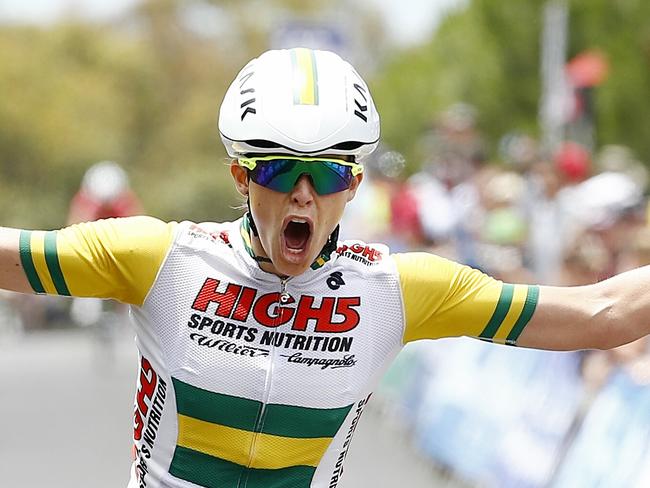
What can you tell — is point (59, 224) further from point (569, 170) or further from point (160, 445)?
point (160, 445)

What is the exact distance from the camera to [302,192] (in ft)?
11.6

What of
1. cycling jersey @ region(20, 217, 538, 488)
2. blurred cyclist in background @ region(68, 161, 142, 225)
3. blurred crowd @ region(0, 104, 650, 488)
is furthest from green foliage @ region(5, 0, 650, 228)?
cycling jersey @ region(20, 217, 538, 488)

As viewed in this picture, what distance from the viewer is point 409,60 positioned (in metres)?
53.8

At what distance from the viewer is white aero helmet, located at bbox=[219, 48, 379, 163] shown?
11.6 ft

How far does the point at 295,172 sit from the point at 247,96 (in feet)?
0.80

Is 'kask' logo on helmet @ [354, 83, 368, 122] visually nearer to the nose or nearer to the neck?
the nose

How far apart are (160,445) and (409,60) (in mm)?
→ 50660

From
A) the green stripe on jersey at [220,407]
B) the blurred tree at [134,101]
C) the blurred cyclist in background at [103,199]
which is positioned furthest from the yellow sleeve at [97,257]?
the blurred tree at [134,101]

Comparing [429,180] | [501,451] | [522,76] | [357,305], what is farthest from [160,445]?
[522,76]

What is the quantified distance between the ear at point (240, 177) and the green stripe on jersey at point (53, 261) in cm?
48

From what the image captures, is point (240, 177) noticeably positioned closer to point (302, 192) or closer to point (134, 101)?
point (302, 192)

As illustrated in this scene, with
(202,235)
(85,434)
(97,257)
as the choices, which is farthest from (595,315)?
(85,434)

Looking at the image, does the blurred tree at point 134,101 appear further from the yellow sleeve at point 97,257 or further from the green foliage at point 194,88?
the yellow sleeve at point 97,257

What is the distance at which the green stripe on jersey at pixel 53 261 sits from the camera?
3.64 meters
